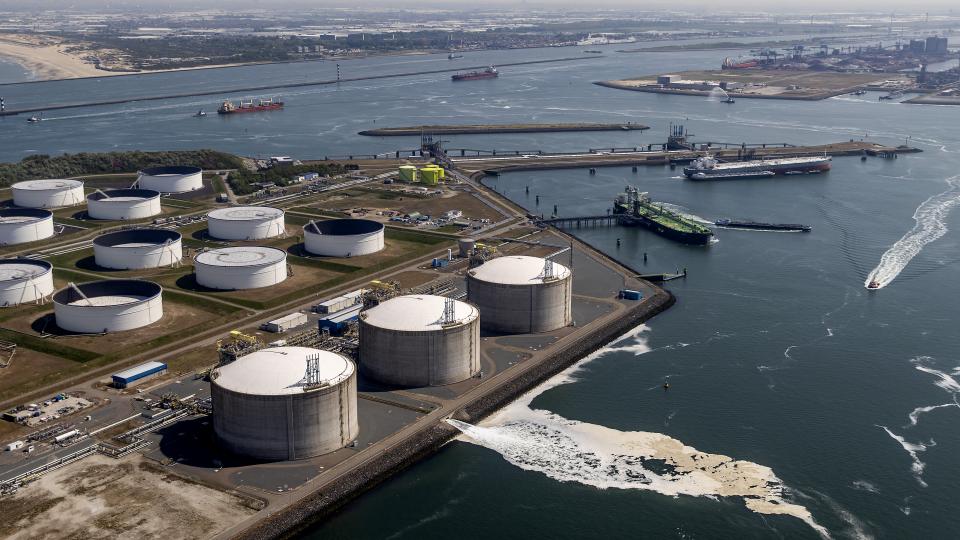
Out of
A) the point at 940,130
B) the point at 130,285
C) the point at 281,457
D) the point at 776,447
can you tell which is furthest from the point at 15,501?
the point at 940,130

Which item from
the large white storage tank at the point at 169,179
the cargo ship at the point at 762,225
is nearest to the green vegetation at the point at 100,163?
the large white storage tank at the point at 169,179

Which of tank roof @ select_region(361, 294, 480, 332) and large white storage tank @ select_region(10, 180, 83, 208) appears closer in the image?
tank roof @ select_region(361, 294, 480, 332)

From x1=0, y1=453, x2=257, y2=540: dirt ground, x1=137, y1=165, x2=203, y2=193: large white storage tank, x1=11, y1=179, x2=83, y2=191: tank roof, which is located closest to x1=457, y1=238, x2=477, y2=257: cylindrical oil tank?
x1=137, y1=165, x2=203, y2=193: large white storage tank

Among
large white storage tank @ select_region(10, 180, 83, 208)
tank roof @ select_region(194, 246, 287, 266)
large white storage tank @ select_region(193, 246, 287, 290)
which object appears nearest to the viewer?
large white storage tank @ select_region(193, 246, 287, 290)

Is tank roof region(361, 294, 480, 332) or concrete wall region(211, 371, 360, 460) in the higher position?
tank roof region(361, 294, 480, 332)

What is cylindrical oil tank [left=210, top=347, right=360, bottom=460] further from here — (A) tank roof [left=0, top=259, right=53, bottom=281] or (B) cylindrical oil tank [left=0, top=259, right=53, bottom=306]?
(A) tank roof [left=0, top=259, right=53, bottom=281]

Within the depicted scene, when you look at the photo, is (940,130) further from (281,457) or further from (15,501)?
(15,501)

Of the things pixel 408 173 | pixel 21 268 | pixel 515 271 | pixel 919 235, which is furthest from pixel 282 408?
pixel 919 235

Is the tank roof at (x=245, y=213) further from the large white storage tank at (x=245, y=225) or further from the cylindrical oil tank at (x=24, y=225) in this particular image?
the cylindrical oil tank at (x=24, y=225)
